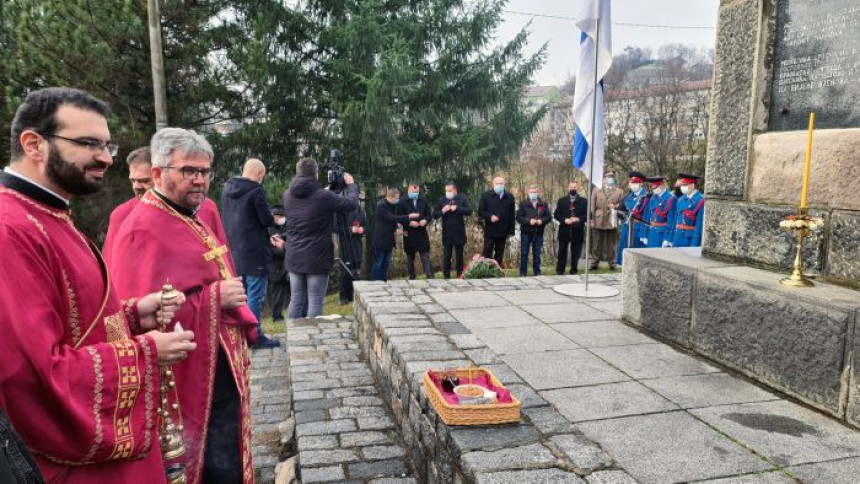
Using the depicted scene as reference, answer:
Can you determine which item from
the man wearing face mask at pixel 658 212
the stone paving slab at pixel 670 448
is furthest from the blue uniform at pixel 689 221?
the stone paving slab at pixel 670 448

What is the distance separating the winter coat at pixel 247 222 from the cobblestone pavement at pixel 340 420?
103 centimetres

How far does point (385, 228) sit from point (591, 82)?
510 centimetres

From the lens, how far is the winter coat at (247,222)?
6293mm

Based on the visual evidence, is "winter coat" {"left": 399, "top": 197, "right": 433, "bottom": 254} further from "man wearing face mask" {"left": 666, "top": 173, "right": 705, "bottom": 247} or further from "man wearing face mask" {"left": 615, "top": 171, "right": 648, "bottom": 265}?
"man wearing face mask" {"left": 666, "top": 173, "right": 705, "bottom": 247}

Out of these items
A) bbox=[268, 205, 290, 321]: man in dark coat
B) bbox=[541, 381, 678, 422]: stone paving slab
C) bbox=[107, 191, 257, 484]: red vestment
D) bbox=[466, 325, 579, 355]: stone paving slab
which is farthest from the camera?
bbox=[268, 205, 290, 321]: man in dark coat

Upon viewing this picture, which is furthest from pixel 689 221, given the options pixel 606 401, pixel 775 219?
pixel 606 401

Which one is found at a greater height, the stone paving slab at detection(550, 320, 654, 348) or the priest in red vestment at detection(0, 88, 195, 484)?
the priest in red vestment at detection(0, 88, 195, 484)

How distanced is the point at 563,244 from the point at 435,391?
916cm

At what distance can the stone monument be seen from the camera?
3.05 m

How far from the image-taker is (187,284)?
2764mm

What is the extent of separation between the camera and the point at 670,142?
1909 centimetres

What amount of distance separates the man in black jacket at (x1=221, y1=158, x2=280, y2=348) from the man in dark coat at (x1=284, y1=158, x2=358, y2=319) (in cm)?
29

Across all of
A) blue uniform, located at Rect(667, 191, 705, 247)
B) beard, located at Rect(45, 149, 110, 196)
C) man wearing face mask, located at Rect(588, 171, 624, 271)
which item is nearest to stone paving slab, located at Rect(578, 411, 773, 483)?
beard, located at Rect(45, 149, 110, 196)

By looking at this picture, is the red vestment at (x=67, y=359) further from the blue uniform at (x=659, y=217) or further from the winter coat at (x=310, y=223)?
the blue uniform at (x=659, y=217)
